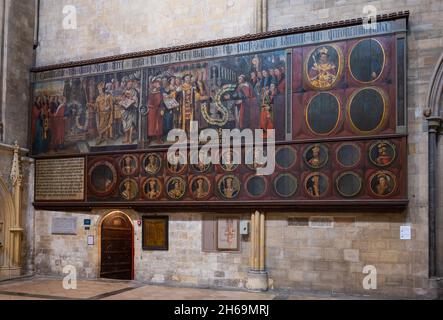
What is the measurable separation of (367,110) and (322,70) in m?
1.34

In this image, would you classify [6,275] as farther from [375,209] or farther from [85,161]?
[375,209]

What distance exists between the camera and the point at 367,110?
34.4 feet

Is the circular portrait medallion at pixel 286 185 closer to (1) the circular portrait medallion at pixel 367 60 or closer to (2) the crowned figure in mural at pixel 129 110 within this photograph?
(1) the circular portrait medallion at pixel 367 60

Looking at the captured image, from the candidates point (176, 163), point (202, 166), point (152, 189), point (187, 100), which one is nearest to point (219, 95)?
point (187, 100)

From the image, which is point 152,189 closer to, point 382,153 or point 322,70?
point 322,70

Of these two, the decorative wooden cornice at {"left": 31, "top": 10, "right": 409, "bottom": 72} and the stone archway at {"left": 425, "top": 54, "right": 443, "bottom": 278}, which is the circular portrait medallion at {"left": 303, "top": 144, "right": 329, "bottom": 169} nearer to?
the stone archway at {"left": 425, "top": 54, "right": 443, "bottom": 278}

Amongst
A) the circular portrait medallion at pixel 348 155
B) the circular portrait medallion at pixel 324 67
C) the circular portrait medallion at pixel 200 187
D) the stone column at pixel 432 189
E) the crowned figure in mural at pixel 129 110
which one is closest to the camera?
the stone column at pixel 432 189

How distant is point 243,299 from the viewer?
33.5 ft

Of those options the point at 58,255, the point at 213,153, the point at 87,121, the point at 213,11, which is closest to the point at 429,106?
the point at 213,153

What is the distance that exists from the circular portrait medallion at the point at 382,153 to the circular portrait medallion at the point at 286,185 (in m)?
1.73

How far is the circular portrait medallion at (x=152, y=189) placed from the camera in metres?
12.3

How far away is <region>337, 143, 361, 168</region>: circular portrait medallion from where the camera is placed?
1049 cm

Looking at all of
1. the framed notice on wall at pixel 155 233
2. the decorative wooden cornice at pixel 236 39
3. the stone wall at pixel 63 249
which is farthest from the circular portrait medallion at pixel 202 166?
the stone wall at pixel 63 249
